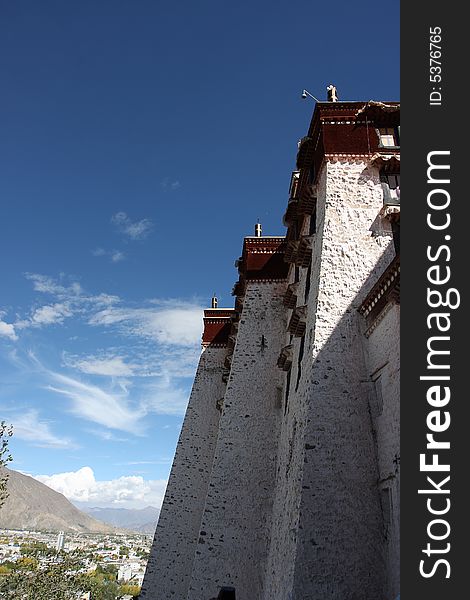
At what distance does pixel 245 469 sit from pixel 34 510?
181999 mm

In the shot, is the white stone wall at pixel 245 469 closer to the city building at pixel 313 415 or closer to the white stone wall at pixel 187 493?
the city building at pixel 313 415

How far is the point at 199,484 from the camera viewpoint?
16.7 metres

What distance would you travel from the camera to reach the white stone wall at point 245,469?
11.6 m

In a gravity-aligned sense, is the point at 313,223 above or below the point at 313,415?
above

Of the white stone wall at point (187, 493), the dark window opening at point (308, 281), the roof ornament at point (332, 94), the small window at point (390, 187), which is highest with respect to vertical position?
the roof ornament at point (332, 94)

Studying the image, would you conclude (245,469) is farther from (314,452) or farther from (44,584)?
(44,584)

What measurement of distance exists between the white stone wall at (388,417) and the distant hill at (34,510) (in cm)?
14797

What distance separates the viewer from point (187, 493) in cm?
1661

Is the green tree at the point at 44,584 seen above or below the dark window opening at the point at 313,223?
below

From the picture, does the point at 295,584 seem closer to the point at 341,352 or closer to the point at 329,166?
the point at 341,352

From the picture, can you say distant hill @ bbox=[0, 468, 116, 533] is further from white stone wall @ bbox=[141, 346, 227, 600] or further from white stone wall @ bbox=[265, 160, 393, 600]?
white stone wall @ bbox=[265, 160, 393, 600]

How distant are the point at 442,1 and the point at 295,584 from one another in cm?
799

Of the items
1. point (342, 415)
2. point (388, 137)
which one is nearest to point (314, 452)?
point (342, 415)

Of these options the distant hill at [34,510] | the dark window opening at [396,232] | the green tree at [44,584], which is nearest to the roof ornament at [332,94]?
the dark window opening at [396,232]
